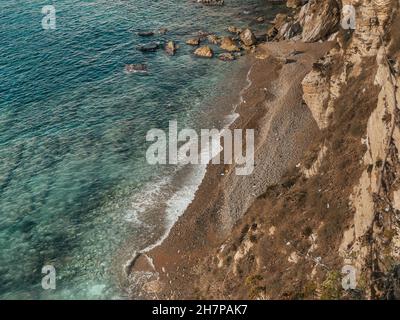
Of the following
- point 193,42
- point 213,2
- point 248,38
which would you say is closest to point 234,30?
point 248,38

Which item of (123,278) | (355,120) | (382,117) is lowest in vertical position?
(123,278)

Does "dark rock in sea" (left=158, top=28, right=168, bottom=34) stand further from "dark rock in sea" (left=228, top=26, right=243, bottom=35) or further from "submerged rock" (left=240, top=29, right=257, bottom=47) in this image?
"submerged rock" (left=240, top=29, right=257, bottom=47)

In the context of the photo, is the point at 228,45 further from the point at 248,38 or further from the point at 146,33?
the point at 146,33

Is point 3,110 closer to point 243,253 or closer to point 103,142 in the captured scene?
point 103,142

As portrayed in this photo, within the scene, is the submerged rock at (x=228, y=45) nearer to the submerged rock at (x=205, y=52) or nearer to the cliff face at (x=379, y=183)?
the submerged rock at (x=205, y=52)

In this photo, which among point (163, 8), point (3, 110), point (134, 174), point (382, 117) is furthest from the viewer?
point (163, 8)

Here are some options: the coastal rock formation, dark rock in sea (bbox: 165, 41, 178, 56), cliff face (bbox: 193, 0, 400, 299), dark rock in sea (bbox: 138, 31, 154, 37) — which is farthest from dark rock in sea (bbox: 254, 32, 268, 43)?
cliff face (bbox: 193, 0, 400, 299)
